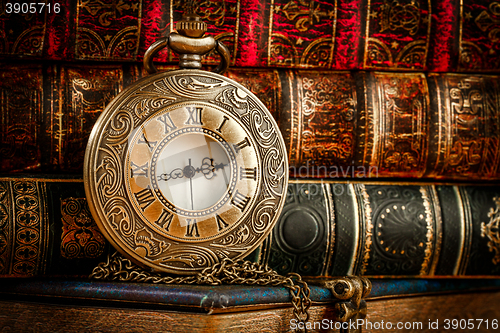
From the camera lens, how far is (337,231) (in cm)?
131

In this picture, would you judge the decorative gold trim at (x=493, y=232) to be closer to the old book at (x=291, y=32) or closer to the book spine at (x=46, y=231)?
the old book at (x=291, y=32)

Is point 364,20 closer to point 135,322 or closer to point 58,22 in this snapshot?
point 58,22

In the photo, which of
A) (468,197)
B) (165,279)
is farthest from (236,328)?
(468,197)

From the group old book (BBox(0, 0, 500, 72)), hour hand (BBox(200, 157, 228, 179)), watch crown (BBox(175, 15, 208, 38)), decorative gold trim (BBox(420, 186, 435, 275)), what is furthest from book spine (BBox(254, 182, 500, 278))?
watch crown (BBox(175, 15, 208, 38))

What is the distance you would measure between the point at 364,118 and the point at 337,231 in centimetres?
34

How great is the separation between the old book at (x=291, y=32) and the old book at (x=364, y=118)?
0.13 ft

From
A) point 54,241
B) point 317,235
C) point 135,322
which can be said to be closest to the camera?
point 135,322

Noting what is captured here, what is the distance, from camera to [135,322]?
100 centimetres

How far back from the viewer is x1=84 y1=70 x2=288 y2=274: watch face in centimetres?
106

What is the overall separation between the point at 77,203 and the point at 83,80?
0.33m

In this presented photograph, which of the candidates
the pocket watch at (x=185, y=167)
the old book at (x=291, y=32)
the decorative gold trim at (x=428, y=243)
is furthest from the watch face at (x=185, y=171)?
the decorative gold trim at (x=428, y=243)

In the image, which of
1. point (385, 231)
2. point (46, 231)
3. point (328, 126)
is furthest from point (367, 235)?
point (46, 231)

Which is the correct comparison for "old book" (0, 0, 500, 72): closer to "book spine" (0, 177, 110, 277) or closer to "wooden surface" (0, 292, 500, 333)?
"book spine" (0, 177, 110, 277)

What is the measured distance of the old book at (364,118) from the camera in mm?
1244
